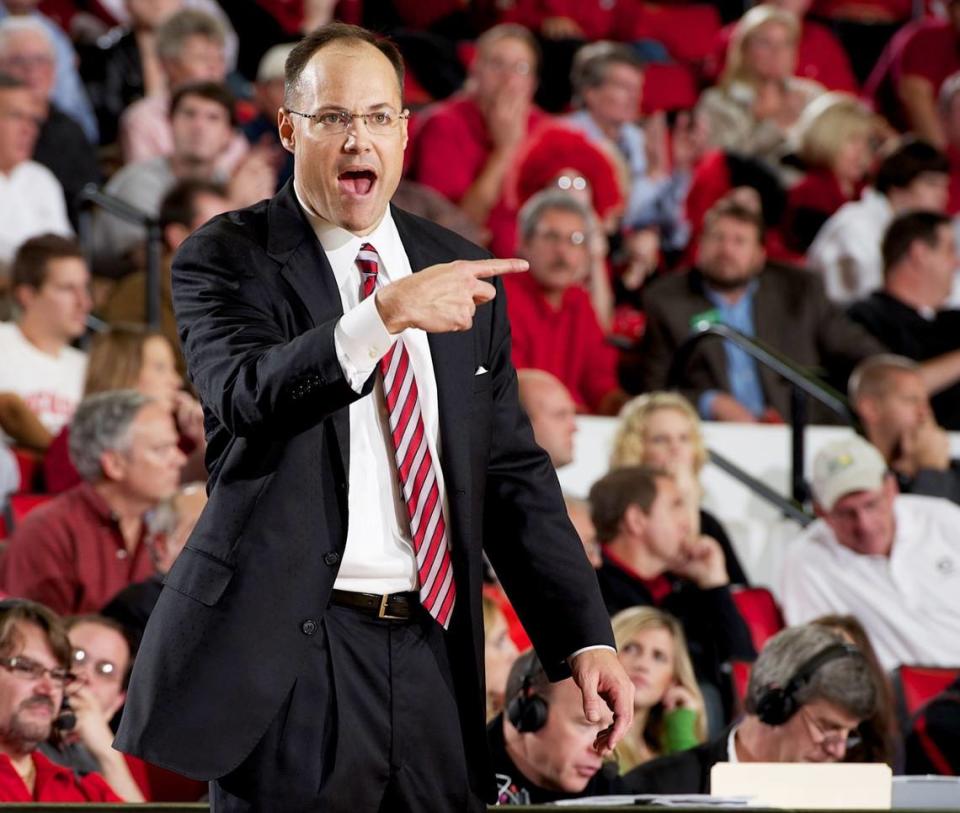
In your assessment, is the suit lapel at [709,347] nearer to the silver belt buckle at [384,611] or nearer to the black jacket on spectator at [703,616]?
the black jacket on spectator at [703,616]

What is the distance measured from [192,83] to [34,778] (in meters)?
4.47

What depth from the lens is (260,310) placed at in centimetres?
245

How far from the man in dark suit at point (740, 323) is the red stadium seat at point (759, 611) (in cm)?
137

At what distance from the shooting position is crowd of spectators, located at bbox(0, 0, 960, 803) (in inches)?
174

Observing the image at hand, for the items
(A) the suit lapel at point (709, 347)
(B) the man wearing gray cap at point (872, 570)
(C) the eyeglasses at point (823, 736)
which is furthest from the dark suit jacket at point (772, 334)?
(C) the eyeglasses at point (823, 736)

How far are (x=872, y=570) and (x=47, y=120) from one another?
152 inches

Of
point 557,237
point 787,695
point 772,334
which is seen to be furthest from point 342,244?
point 772,334

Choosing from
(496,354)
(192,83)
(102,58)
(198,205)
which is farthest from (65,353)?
(496,354)

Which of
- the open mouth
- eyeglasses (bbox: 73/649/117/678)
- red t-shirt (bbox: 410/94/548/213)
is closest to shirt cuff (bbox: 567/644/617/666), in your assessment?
the open mouth

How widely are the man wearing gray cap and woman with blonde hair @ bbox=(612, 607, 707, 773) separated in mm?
1180

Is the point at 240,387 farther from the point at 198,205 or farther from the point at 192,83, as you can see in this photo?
the point at 192,83

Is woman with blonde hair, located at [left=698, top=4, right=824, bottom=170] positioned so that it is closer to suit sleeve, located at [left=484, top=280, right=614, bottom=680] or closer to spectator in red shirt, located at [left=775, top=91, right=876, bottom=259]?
spectator in red shirt, located at [left=775, top=91, right=876, bottom=259]

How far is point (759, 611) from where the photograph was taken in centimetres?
582

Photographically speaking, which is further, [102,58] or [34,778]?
[102,58]
